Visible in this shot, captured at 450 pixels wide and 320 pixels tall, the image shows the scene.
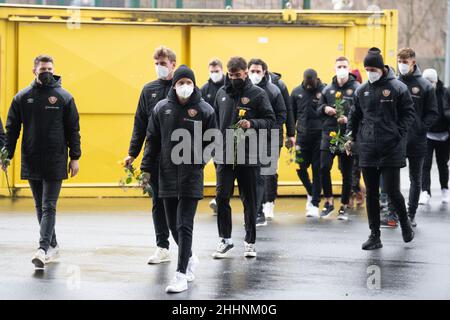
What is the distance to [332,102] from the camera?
48.0 ft

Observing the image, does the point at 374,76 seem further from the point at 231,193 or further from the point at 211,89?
the point at 211,89

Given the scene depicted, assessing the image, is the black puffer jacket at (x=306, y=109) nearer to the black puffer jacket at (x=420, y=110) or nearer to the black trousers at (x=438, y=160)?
the black puffer jacket at (x=420, y=110)

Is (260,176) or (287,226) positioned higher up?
(260,176)

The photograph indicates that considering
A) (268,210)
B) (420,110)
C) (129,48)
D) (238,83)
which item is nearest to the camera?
(238,83)

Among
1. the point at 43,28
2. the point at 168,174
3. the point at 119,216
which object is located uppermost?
the point at 43,28

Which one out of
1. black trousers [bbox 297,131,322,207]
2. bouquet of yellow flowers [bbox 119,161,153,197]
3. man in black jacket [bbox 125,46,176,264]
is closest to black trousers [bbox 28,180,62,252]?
bouquet of yellow flowers [bbox 119,161,153,197]

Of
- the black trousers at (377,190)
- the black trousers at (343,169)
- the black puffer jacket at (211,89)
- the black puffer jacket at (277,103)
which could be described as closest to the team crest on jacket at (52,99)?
the black puffer jacket at (277,103)

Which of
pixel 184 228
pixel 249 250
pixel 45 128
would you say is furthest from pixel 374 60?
pixel 45 128

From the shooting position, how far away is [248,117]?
37.5 feet

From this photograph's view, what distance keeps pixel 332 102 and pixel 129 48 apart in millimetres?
3763

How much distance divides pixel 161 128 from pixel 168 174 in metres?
0.41

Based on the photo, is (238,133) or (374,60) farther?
(374,60)
